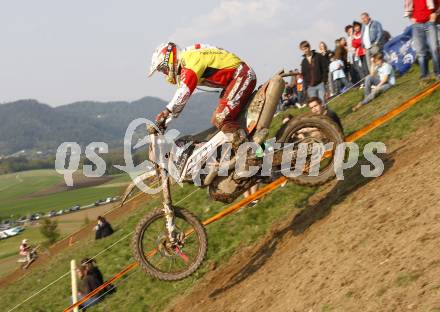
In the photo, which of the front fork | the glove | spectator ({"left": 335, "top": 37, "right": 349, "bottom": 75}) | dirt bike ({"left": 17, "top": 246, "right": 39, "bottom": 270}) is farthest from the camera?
dirt bike ({"left": 17, "top": 246, "right": 39, "bottom": 270})

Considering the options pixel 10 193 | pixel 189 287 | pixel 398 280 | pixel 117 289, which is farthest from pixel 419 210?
pixel 10 193

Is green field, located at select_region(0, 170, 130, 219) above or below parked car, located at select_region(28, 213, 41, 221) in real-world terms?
above

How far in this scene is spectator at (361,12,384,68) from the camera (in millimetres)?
16531

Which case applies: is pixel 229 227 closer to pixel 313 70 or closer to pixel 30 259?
pixel 313 70

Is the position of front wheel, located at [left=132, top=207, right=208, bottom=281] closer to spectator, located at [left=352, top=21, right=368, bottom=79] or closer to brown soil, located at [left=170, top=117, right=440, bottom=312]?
brown soil, located at [left=170, top=117, right=440, bottom=312]

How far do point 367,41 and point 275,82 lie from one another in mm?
9706

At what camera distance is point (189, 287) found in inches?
420

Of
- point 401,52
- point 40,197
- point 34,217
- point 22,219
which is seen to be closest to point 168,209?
point 401,52

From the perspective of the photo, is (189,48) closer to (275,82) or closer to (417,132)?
(275,82)

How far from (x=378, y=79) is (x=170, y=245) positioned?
1052 centimetres

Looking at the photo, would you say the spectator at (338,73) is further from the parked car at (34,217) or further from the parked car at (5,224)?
the parked car at (5,224)

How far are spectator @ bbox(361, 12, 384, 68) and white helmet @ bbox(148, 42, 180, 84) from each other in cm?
1047

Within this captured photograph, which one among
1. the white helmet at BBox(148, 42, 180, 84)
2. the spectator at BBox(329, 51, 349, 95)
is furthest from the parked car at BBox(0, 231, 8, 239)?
the white helmet at BBox(148, 42, 180, 84)

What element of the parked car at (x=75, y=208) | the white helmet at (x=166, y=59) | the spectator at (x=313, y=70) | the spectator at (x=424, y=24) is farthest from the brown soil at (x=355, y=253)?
the parked car at (x=75, y=208)
